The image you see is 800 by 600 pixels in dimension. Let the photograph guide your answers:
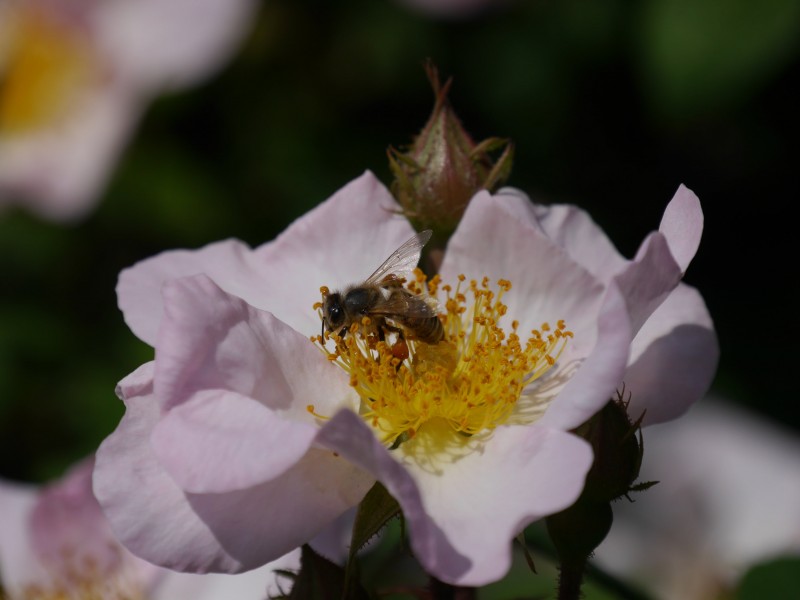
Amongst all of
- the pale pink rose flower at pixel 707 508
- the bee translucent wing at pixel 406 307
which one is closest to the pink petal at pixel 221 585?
the bee translucent wing at pixel 406 307

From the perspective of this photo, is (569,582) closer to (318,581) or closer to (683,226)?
(318,581)

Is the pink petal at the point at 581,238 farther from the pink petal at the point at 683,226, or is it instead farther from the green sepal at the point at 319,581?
the green sepal at the point at 319,581

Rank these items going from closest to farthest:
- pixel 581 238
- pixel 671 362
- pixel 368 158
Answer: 1. pixel 671 362
2. pixel 581 238
3. pixel 368 158

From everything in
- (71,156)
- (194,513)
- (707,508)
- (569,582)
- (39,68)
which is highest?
(194,513)

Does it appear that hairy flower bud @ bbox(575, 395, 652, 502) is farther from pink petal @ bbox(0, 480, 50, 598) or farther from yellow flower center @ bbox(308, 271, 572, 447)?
pink petal @ bbox(0, 480, 50, 598)

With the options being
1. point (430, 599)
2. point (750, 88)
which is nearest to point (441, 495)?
point (430, 599)

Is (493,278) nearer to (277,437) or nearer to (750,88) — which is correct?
(277,437)

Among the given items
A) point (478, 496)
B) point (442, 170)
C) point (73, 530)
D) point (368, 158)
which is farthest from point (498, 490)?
point (368, 158)
